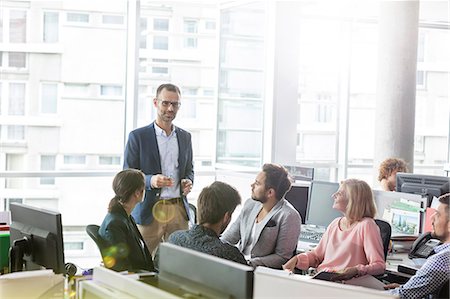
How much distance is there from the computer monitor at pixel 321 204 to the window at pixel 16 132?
12.9ft

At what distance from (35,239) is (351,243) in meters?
1.97

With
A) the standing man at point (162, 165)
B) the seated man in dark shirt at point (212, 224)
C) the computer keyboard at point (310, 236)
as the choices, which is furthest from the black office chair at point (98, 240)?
the computer keyboard at point (310, 236)

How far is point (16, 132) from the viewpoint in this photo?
771 cm

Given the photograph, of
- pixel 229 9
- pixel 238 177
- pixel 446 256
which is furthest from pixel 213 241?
pixel 229 9

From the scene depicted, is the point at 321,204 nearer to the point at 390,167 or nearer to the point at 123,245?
the point at 390,167

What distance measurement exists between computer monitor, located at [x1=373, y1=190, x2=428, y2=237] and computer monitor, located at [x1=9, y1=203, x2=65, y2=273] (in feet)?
8.25

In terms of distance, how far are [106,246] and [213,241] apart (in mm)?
823

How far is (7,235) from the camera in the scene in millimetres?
3105

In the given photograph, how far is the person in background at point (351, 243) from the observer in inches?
156

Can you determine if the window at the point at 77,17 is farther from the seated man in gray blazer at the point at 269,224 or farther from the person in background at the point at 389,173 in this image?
the seated man in gray blazer at the point at 269,224

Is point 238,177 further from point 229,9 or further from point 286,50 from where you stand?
point 229,9

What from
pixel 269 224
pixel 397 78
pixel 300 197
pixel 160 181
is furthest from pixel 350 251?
pixel 397 78

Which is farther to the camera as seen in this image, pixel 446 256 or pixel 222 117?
pixel 222 117

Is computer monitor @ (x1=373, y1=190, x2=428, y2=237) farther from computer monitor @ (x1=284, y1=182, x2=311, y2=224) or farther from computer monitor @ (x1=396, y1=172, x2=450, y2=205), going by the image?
computer monitor @ (x1=284, y1=182, x2=311, y2=224)
